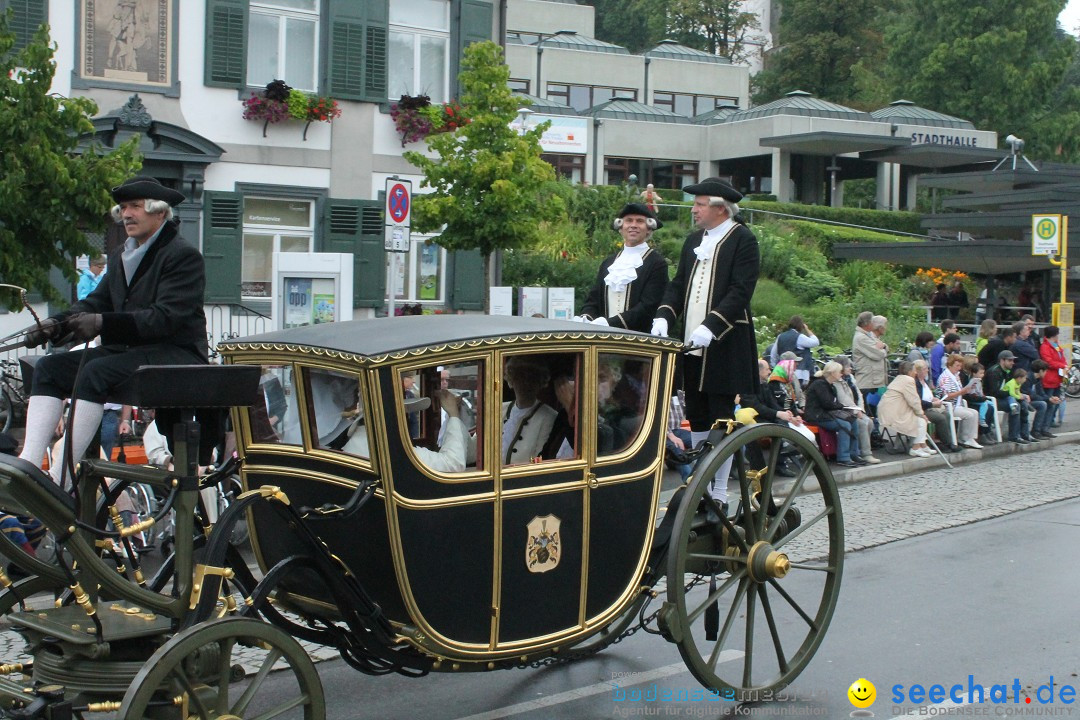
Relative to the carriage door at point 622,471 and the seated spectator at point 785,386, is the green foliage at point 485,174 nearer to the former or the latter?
the seated spectator at point 785,386

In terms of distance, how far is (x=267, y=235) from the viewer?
56.0 ft

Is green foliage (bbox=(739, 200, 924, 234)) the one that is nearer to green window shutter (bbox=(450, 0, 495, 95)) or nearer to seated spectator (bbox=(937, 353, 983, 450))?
green window shutter (bbox=(450, 0, 495, 95))

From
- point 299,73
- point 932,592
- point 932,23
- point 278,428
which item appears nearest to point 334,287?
point 299,73

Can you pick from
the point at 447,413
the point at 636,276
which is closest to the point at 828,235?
the point at 636,276

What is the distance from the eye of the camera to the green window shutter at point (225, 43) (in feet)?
53.0

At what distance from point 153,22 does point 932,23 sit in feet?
134

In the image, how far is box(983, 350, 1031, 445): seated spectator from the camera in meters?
14.3

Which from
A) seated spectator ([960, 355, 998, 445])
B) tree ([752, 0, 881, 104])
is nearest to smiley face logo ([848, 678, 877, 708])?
seated spectator ([960, 355, 998, 445])

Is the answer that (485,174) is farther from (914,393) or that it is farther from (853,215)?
(853,215)

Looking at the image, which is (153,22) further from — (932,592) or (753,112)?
(753,112)

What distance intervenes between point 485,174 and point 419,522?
38.2 ft

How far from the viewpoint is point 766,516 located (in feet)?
17.7

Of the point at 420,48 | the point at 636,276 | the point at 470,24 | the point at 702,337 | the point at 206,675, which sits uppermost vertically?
the point at 470,24

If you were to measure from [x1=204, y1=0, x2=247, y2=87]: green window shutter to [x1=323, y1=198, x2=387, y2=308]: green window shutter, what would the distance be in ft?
7.18
